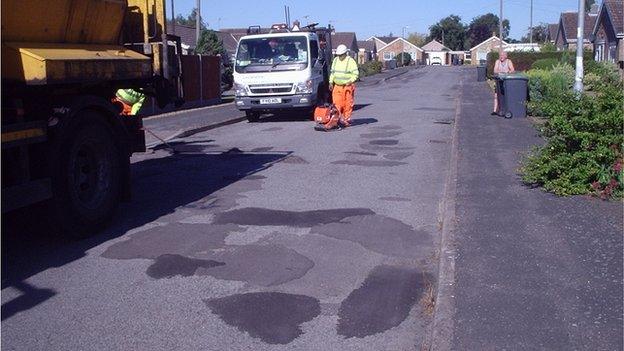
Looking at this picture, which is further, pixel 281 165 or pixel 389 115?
pixel 389 115

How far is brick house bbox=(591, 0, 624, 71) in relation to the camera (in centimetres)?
4039

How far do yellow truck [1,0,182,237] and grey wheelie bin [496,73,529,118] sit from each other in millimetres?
11737

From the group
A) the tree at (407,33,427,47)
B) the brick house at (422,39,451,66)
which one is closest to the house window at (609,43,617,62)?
the brick house at (422,39,451,66)

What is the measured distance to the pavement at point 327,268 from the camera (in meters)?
4.93

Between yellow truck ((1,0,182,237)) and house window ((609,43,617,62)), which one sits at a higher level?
house window ((609,43,617,62))

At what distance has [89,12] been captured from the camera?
24.2ft

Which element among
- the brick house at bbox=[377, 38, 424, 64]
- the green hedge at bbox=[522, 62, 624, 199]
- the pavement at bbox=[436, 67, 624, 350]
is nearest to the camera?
the pavement at bbox=[436, 67, 624, 350]

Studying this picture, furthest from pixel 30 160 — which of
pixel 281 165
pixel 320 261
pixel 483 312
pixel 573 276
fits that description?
pixel 281 165

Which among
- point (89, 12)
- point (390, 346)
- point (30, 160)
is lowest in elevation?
point (390, 346)

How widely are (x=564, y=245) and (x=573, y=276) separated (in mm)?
897

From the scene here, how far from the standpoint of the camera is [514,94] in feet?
61.0

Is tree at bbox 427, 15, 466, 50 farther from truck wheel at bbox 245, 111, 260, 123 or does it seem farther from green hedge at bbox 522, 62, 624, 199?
green hedge at bbox 522, 62, 624, 199

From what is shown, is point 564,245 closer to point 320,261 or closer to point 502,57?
point 320,261

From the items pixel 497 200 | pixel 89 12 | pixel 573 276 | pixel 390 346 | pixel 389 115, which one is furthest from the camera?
pixel 389 115
